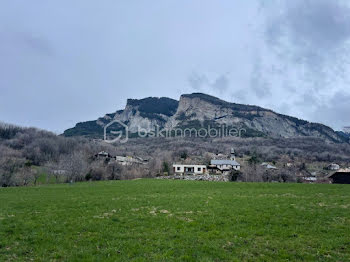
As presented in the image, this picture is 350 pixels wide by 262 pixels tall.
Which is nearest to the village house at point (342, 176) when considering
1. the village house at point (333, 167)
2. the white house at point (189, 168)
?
the white house at point (189, 168)

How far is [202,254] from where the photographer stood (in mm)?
7926

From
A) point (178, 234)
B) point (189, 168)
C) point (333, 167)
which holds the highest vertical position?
point (333, 167)

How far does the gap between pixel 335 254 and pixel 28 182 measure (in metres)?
51.2

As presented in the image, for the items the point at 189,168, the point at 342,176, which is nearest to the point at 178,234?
the point at 342,176

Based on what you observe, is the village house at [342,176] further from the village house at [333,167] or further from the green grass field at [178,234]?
the village house at [333,167]

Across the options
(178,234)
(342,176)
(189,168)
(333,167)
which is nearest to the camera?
(178,234)

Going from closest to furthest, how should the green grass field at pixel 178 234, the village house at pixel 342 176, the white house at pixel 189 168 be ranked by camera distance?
the green grass field at pixel 178 234 → the village house at pixel 342 176 → the white house at pixel 189 168

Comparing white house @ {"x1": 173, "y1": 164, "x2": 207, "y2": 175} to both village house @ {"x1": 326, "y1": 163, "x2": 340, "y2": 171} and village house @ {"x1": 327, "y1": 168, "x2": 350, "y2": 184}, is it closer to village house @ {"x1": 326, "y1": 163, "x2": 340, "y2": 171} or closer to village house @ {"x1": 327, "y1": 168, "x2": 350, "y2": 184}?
village house @ {"x1": 327, "y1": 168, "x2": 350, "y2": 184}

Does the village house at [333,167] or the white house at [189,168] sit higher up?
the village house at [333,167]

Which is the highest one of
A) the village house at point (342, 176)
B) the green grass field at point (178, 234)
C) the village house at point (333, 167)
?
the village house at point (333, 167)

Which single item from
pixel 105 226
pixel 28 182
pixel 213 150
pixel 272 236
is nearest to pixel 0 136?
pixel 28 182

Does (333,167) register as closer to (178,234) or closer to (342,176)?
(342,176)

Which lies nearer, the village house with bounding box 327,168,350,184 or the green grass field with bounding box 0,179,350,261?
the green grass field with bounding box 0,179,350,261

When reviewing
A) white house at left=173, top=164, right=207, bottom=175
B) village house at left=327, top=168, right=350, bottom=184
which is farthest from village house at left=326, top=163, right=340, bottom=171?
white house at left=173, top=164, right=207, bottom=175
